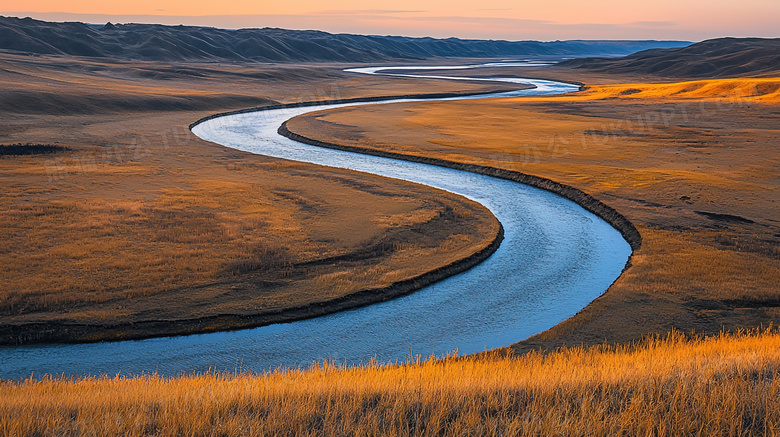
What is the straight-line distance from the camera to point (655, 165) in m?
44.4

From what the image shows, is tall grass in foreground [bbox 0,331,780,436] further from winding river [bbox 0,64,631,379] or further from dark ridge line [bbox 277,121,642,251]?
dark ridge line [bbox 277,121,642,251]

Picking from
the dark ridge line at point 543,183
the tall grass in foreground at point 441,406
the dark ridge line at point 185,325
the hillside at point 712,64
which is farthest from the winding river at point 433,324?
the hillside at point 712,64

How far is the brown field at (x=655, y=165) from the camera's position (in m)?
19.7

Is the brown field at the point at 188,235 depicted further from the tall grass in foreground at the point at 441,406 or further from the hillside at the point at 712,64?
the hillside at the point at 712,64

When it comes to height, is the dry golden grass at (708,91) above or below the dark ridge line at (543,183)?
above

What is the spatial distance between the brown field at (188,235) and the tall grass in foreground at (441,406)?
821cm

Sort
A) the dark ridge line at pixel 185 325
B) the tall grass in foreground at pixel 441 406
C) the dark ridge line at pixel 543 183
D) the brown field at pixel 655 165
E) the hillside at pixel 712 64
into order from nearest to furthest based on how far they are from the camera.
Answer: the tall grass in foreground at pixel 441 406 < the dark ridge line at pixel 185 325 < the brown field at pixel 655 165 < the dark ridge line at pixel 543 183 < the hillside at pixel 712 64

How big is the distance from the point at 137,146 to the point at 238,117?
2759cm

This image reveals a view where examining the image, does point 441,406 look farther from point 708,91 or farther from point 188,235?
point 708,91

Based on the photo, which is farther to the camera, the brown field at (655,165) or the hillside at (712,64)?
the hillside at (712,64)

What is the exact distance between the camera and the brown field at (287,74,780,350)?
64.6 ft

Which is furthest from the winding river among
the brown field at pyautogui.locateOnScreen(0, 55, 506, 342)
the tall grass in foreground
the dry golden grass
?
the dry golden grass

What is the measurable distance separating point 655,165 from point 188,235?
34.6 metres

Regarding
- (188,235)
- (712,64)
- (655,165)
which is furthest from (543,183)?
(712,64)
